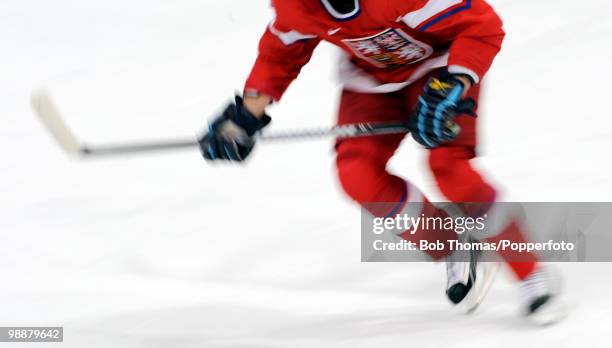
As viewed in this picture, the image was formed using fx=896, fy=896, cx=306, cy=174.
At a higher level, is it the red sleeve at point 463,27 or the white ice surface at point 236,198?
the red sleeve at point 463,27

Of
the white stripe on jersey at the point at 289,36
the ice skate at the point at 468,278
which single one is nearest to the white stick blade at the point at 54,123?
the white stripe on jersey at the point at 289,36

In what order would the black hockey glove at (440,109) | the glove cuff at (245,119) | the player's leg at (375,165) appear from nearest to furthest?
the black hockey glove at (440,109) → the player's leg at (375,165) → the glove cuff at (245,119)

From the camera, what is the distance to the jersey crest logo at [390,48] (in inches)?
71.2

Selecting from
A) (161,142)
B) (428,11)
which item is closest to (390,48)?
(428,11)

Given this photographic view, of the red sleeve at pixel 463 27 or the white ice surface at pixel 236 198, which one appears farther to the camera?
the white ice surface at pixel 236 198

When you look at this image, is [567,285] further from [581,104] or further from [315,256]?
[581,104]

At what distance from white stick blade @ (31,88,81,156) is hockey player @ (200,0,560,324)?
304mm

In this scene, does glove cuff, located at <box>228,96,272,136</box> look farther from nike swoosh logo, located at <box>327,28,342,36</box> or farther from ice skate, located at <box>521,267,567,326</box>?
ice skate, located at <box>521,267,567,326</box>

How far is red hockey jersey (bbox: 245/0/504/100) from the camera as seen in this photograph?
5.72 feet

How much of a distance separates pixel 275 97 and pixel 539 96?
1563mm

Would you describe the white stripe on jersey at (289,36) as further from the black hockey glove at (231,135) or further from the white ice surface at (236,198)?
the white ice surface at (236,198)

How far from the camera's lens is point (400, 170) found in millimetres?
2893

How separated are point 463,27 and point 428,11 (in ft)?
0.27

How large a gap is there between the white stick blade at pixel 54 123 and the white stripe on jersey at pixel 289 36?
19.9 inches
